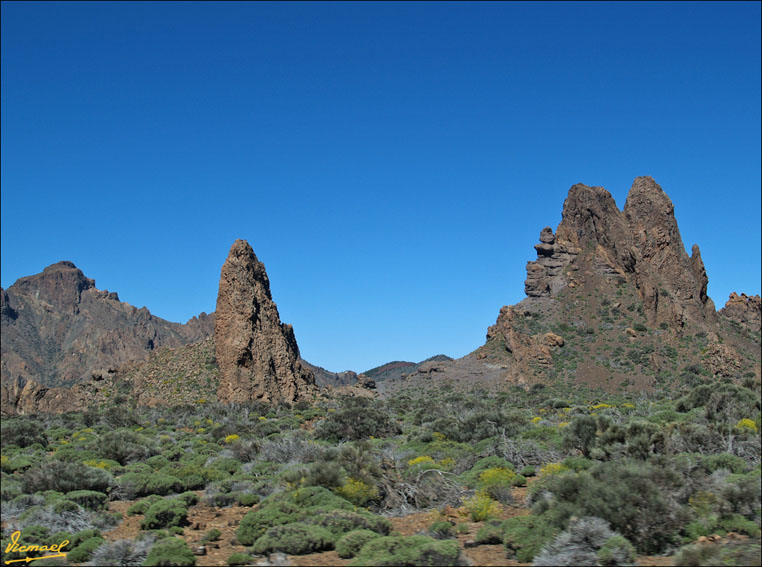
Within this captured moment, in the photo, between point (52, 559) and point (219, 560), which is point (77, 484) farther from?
point (219, 560)

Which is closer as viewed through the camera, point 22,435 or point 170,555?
point 170,555

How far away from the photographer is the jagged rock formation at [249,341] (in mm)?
37219

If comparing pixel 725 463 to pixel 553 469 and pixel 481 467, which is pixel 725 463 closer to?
A: pixel 553 469

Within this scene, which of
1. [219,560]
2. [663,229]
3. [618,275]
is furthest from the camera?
[618,275]

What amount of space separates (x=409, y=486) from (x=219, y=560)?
4746 millimetres

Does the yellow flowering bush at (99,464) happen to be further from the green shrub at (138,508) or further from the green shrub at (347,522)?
the green shrub at (347,522)

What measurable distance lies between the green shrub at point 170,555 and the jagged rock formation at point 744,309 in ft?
259

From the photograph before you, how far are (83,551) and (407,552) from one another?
5.51 meters

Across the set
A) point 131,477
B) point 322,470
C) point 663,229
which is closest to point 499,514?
point 322,470

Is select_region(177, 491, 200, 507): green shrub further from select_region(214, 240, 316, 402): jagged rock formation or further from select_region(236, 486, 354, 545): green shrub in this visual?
select_region(214, 240, 316, 402): jagged rock formation

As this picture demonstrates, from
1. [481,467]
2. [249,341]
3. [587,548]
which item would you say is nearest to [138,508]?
[481,467]

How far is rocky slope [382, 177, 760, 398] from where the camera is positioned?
5588cm

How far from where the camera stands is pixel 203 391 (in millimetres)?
41125

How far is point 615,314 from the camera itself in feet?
213
